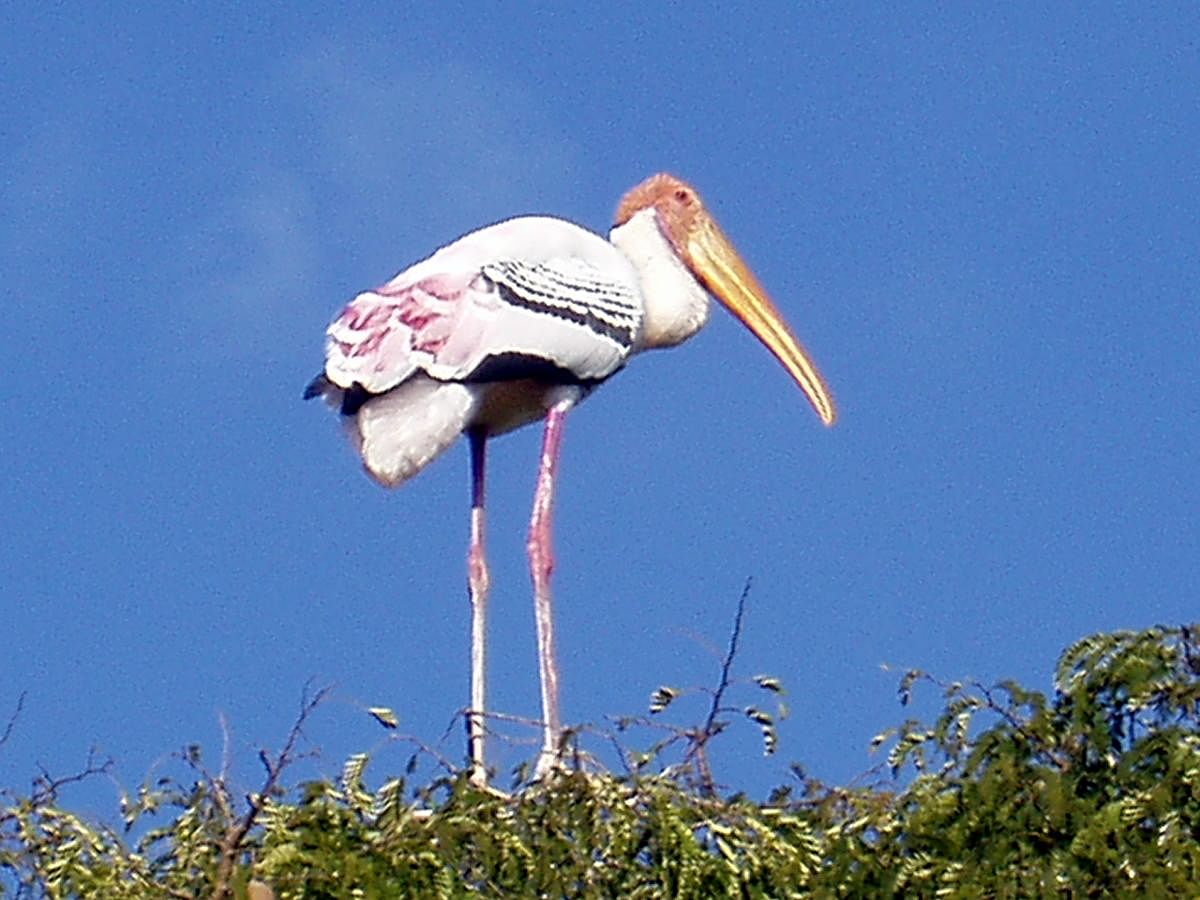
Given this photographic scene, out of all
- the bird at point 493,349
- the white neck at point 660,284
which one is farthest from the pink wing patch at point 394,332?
the white neck at point 660,284

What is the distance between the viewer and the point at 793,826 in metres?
8.66

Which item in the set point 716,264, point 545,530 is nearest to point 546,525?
point 545,530

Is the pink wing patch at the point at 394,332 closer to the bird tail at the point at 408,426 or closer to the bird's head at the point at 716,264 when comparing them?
the bird tail at the point at 408,426

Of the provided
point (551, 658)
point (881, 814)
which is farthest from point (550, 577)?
point (881, 814)

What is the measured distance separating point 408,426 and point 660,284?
133cm

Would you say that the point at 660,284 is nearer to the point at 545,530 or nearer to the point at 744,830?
the point at 545,530

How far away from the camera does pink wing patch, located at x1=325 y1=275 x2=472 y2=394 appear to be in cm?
1123

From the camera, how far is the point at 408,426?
11250mm

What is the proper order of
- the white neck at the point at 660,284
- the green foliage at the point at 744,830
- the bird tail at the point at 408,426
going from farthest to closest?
the white neck at the point at 660,284
the bird tail at the point at 408,426
the green foliage at the point at 744,830

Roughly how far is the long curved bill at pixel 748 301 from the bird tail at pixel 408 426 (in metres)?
1.43

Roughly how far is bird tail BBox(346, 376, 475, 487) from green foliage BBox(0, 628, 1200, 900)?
253 centimetres

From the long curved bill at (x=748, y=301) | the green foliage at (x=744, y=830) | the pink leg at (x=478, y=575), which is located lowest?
the green foliage at (x=744, y=830)

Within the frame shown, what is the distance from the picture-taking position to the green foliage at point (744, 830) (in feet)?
27.2

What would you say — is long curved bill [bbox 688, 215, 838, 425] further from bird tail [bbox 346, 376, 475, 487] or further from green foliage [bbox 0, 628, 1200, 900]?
green foliage [bbox 0, 628, 1200, 900]
